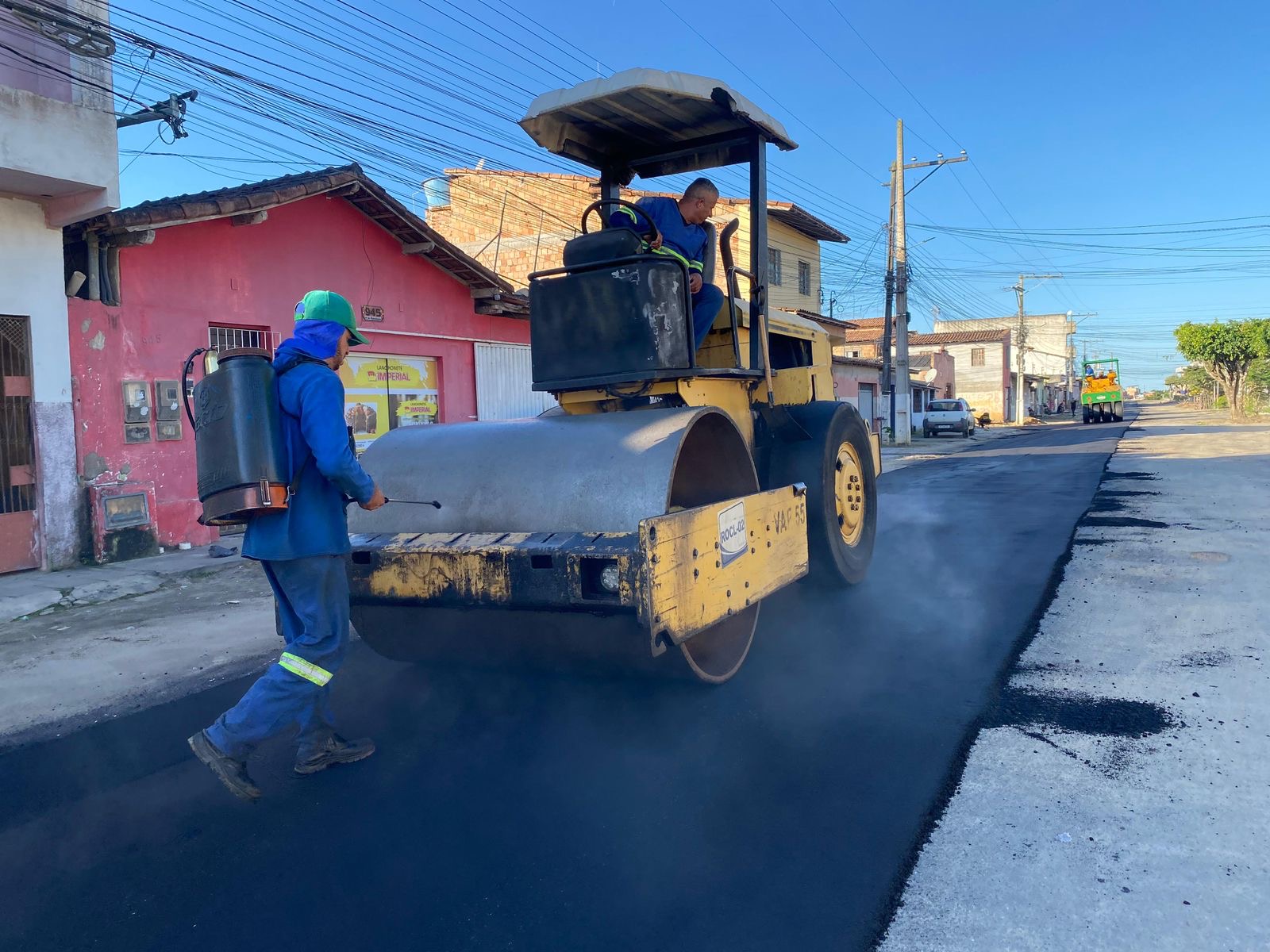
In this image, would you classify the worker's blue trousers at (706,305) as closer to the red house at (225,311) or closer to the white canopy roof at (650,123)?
the white canopy roof at (650,123)

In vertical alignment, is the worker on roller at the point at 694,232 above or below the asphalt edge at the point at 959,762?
above

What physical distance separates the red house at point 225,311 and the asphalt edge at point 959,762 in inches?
321

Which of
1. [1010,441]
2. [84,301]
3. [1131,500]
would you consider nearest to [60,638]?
[84,301]

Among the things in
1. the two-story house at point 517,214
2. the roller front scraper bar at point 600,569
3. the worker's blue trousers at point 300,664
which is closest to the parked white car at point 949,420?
the two-story house at point 517,214

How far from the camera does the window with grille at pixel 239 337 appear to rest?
33.2 ft

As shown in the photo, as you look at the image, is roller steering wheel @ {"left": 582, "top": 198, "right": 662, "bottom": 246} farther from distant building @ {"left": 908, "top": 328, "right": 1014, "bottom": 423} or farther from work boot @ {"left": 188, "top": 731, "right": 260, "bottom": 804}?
distant building @ {"left": 908, "top": 328, "right": 1014, "bottom": 423}

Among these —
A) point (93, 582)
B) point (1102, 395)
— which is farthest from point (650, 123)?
point (1102, 395)

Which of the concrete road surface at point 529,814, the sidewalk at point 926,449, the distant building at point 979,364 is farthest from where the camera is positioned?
the distant building at point 979,364

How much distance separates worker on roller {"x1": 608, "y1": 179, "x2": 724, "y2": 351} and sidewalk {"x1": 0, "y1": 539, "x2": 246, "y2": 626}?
493 centimetres

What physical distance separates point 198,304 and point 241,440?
25.2 ft

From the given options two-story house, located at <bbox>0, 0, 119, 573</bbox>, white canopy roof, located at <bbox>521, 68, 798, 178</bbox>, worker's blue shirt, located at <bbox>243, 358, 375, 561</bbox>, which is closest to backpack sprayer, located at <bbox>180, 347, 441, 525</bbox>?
worker's blue shirt, located at <bbox>243, 358, 375, 561</bbox>

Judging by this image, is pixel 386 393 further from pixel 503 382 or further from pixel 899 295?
pixel 899 295

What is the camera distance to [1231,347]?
44875 millimetres

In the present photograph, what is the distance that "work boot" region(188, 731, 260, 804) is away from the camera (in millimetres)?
3240
